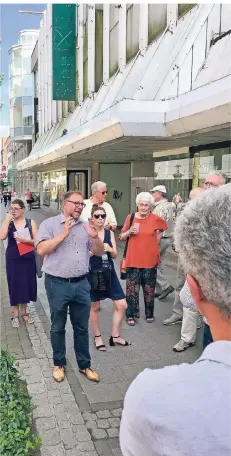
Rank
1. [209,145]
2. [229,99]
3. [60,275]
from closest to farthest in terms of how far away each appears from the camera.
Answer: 1. [60,275]
2. [229,99]
3. [209,145]

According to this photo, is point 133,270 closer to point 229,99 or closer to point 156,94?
point 229,99

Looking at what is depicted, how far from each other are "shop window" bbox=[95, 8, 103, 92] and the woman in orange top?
40.0 feet

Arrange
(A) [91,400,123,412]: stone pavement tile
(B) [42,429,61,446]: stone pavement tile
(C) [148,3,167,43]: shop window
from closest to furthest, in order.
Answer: (B) [42,429,61,446]: stone pavement tile, (A) [91,400,123,412]: stone pavement tile, (C) [148,3,167,43]: shop window

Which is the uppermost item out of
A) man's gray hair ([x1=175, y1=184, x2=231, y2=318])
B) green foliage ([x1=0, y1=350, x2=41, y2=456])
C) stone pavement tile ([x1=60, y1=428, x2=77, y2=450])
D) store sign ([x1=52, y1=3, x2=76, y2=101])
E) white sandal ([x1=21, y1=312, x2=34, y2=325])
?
store sign ([x1=52, y1=3, x2=76, y2=101])

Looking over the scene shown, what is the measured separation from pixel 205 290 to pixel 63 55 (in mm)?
20849

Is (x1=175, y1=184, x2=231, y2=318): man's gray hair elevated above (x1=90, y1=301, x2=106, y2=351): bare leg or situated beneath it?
elevated above

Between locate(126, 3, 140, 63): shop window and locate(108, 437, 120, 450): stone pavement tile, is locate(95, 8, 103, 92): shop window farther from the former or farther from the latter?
locate(108, 437, 120, 450): stone pavement tile

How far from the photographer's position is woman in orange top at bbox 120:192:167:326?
5578mm

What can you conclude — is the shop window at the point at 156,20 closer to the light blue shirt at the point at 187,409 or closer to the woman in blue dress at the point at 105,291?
the woman in blue dress at the point at 105,291

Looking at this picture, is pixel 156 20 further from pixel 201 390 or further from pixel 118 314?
pixel 201 390

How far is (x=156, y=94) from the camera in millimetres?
9109

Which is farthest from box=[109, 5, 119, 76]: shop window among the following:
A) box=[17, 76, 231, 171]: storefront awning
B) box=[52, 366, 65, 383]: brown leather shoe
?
box=[52, 366, 65, 383]: brown leather shoe

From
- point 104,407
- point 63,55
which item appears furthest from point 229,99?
point 63,55

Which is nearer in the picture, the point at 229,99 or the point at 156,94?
the point at 229,99
